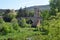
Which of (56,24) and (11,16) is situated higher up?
(56,24)

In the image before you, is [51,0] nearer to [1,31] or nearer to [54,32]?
[1,31]

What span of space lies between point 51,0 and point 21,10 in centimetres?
2877

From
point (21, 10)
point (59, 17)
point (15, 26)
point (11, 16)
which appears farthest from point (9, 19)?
point (59, 17)

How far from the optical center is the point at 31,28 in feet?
146

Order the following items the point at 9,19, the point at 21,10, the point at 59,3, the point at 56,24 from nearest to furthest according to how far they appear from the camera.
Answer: the point at 56,24 → the point at 59,3 → the point at 9,19 → the point at 21,10

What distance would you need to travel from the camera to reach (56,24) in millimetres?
10039

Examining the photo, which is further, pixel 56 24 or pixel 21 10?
pixel 21 10

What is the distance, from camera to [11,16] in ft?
193

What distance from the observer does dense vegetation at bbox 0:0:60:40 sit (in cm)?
1039

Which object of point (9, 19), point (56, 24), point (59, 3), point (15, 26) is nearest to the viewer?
point (56, 24)

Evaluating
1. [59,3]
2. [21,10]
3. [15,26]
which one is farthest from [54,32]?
[21,10]

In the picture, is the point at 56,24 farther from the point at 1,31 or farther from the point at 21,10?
the point at 21,10

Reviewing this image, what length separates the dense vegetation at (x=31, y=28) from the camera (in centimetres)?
1039

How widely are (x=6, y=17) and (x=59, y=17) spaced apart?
1950 inches
